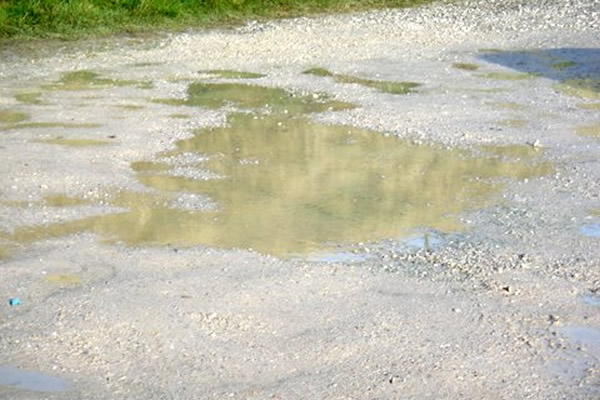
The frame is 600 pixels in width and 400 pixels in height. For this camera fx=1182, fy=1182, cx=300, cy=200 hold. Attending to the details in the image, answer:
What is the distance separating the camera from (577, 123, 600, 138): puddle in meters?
10.7

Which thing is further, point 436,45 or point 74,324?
point 436,45

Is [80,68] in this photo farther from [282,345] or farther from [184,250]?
[282,345]

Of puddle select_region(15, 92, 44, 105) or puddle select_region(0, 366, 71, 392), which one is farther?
puddle select_region(15, 92, 44, 105)

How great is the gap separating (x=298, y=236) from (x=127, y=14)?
10.9 meters

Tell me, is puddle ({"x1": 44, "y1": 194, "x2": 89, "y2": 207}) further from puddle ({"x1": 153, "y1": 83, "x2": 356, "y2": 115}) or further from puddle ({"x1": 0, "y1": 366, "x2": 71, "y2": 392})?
puddle ({"x1": 153, "y1": 83, "x2": 356, "y2": 115})

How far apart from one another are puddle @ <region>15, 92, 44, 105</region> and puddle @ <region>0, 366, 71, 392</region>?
7.03m

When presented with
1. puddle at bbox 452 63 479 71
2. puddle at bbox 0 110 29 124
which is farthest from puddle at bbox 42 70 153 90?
puddle at bbox 452 63 479 71

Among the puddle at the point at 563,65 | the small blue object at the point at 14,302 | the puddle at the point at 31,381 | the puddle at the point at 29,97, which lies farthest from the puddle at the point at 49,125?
the puddle at the point at 563,65

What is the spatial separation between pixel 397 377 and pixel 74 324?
1829 millimetres

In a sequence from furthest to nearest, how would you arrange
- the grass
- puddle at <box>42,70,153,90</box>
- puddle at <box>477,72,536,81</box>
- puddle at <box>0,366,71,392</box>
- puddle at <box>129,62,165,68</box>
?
the grass
puddle at <box>129,62,165,68</box>
puddle at <box>477,72,536,81</box>
puddle at <box>42,70,153,90</box>
puddle at <box>0,366,71,392</box>

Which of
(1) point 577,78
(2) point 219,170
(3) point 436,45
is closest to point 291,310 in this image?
(2) point 219,170

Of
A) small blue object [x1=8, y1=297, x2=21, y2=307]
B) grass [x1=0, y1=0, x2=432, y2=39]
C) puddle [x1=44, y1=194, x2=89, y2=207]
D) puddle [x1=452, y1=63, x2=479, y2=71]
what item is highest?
small blue object [x1=8, y1=297, x2=21, y2=307]

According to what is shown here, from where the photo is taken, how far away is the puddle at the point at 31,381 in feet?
18.3

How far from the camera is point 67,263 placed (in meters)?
7.43
